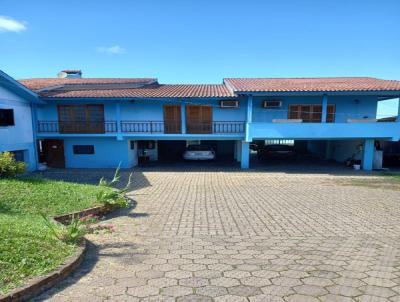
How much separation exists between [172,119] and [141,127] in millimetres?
1861

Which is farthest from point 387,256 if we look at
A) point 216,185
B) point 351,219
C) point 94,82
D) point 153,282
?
point 94,82

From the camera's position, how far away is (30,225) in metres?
4.84

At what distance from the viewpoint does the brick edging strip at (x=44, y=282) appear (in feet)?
9.26

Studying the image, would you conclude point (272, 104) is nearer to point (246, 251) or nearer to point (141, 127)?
point (141, 127)

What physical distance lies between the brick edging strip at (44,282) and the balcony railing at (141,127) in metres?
11.5

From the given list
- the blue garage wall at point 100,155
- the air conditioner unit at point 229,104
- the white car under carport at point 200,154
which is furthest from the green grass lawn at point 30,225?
the air conditioner unit at point 229,104

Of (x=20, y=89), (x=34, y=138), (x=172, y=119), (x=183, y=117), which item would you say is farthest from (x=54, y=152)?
(x=183, y=117)

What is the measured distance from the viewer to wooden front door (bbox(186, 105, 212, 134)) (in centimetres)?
1521

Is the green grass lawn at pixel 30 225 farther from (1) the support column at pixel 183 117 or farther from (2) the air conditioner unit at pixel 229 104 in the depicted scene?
(2) the air conditioner unit at pixel 229 104

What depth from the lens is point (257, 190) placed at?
31.2 feet

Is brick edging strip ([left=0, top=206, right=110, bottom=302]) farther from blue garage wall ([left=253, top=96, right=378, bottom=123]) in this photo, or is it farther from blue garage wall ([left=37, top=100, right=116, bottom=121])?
blue garage wall ([left=253, top=96, right=378, bottom=123])

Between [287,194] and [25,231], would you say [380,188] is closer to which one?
[287,194]

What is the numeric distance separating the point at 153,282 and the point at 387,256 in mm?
3649

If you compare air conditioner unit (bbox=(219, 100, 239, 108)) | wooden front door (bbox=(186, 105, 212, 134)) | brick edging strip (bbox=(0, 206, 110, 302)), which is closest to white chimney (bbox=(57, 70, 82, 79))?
wooden front door (bbox=(186, 105, 212, 134))
